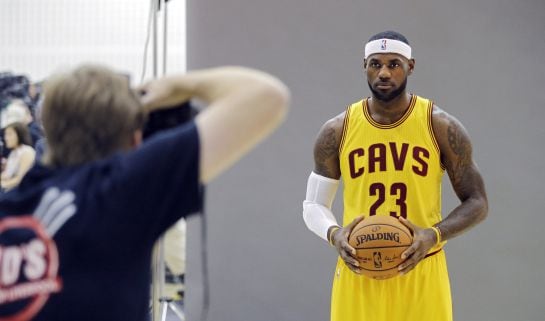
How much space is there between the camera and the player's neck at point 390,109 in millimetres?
3336

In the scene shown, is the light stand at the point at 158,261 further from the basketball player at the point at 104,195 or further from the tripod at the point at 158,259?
the basketball player at the point at 104,195

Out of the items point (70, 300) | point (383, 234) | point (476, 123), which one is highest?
point (476, 123)

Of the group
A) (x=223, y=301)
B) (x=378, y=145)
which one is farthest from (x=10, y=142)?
(x=378, y=145)

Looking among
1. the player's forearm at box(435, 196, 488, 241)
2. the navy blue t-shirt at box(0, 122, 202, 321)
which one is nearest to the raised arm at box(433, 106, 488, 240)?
the player's forearm at box(435, 196, 488, 241)

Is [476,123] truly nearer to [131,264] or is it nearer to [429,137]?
[429,137]

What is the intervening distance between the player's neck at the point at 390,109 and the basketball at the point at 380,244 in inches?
19.2

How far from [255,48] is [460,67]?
A: 4.39 ft

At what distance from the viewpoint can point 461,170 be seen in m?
3.24

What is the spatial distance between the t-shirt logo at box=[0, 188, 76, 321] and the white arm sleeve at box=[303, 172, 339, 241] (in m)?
2.15

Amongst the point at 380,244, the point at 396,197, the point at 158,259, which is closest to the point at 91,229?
the point at 380,244

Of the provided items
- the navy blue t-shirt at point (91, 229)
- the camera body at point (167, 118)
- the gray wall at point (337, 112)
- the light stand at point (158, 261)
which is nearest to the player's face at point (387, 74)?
the light stand at point (158, 261)

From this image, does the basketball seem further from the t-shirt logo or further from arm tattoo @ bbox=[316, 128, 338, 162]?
the t-shirt logo

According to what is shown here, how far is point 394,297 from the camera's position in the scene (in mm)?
3158

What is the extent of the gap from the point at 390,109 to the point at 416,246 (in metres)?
0.66
